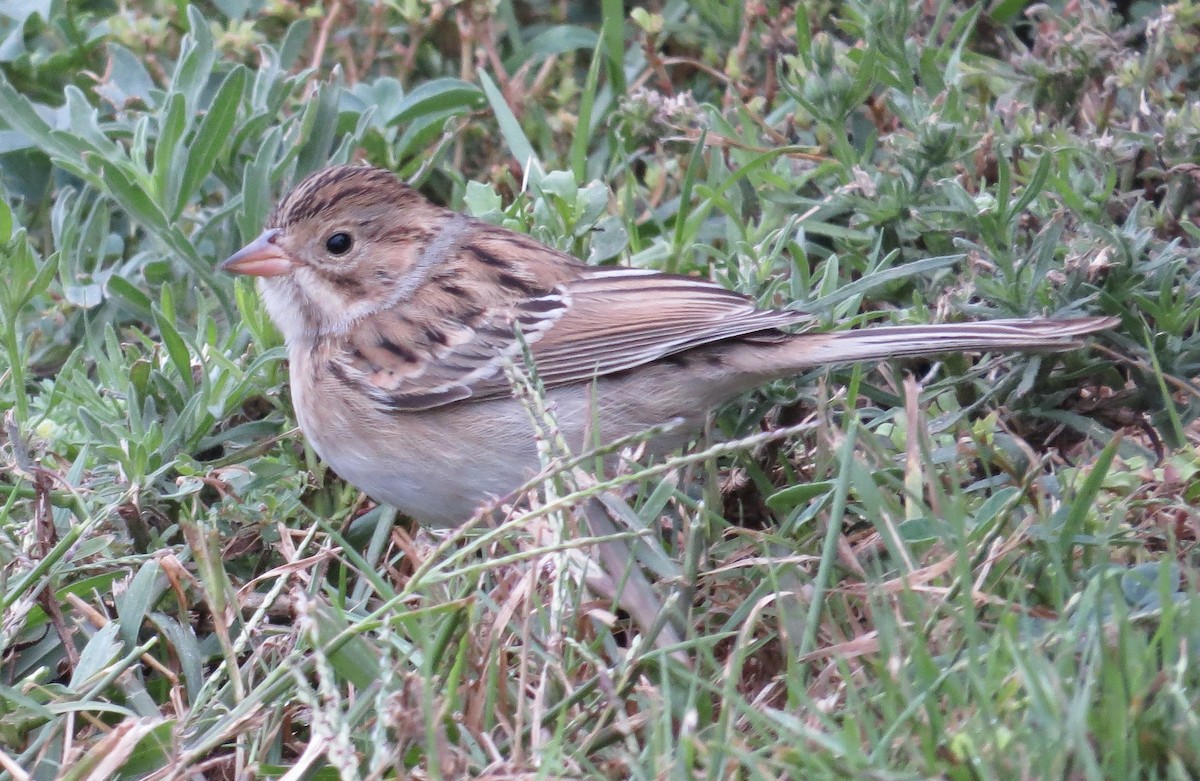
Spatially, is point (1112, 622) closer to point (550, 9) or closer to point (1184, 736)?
point (1184, 736)

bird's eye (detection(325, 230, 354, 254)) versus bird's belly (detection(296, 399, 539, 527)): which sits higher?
bird's eye (detection(325, 230, 354, 254))

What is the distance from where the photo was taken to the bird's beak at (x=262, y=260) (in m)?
3.49

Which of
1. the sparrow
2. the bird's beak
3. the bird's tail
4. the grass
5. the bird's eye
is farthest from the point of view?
the bird's eye

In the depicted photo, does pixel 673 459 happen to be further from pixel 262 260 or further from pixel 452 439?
pixel 262 260

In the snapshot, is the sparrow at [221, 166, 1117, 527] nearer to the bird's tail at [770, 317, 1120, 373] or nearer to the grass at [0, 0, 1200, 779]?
the bird's tail at [770, 317, 1120, 373]

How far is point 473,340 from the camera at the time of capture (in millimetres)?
3412

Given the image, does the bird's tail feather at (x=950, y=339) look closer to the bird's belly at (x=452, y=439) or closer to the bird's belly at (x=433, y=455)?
the bird's belly at (x=452, y=439)

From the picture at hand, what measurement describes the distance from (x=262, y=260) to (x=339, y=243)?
0.21m

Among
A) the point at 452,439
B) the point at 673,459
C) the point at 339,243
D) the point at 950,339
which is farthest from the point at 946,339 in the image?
the point at 339,243

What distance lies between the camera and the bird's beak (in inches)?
137

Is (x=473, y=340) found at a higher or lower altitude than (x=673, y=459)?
lower

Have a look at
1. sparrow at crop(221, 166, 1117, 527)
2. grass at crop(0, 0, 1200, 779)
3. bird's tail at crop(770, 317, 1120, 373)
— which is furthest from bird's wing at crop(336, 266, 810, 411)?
grass at crop(0, 0, 1200, 779)

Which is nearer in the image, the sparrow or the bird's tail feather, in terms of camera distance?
the bird's tail feather

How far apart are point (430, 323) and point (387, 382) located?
221mm
